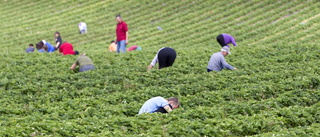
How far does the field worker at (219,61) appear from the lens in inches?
668

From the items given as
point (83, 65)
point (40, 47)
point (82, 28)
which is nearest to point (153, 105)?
point (83, 65)

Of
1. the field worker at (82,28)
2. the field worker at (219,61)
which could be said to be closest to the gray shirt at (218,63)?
the field worker at (219,61)

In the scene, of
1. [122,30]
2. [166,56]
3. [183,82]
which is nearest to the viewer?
[183,82]

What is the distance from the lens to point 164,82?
15.9 meters

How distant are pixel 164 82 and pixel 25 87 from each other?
4273mm

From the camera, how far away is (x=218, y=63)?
17.3m

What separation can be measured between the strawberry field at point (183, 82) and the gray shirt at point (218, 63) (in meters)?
0.58

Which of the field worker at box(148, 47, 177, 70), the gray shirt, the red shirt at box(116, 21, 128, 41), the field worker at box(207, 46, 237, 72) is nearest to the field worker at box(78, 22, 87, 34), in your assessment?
the red shirt at box(116, 21, 128, 41)

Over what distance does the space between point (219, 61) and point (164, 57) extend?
197 cm

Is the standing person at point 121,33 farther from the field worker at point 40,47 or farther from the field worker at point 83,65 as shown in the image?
the field worker at point 40,47

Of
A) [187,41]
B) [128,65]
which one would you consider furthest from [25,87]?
[187,41]

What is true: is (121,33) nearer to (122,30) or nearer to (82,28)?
(122,30)

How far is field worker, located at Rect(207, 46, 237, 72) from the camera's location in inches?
668

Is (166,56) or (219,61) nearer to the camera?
(219,61)
